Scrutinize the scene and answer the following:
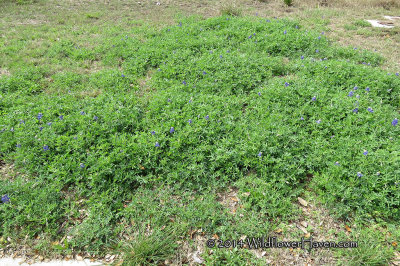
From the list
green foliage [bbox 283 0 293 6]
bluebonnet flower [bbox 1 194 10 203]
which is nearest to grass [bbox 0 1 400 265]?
bluebonnet flower [bbox 1 194 10 203]

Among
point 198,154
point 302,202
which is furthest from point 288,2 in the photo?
point 302,202

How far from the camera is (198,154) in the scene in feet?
11.5

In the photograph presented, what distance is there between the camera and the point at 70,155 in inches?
138

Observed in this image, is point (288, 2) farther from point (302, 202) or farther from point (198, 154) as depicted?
point (302, 202)

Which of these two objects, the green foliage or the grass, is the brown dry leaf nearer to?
the grass

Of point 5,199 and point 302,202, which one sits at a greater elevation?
point 5,199

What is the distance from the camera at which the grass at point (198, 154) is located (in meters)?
2.80

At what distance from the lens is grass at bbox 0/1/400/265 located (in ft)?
9.18

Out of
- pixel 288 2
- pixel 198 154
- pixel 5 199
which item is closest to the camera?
pixel 5 199

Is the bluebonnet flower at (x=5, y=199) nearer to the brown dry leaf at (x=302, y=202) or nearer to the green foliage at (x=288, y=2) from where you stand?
the brown dry leaf at (x=302, y=202)

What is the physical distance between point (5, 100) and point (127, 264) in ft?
13.1

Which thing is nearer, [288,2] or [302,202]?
[302,202]

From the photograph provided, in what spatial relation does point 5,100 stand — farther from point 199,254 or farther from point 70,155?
point 199,254

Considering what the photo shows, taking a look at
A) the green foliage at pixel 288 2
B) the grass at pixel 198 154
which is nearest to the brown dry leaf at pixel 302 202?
the grass at pixel 198 154
